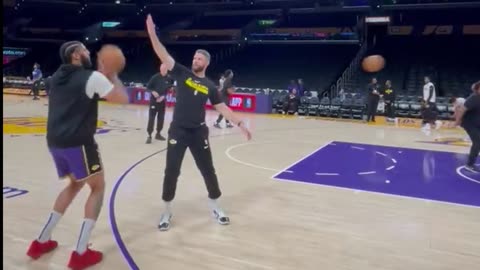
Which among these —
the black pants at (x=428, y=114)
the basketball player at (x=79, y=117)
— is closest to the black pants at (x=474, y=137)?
the basketball player at (x=79, y=117)

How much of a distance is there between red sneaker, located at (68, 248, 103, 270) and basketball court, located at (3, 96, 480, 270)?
66 millimetres

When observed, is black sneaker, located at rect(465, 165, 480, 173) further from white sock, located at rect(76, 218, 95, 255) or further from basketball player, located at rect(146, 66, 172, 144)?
white sock, located at rect(76, 218, 95, 255)

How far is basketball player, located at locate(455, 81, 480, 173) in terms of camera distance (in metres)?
7.75

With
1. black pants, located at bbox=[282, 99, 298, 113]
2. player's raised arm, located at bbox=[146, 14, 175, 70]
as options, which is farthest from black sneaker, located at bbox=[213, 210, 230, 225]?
black pants, located at bbox=[282, 99, 298, 113]

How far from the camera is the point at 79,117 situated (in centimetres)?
348

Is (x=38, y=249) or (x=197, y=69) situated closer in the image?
(x=38, y=249)

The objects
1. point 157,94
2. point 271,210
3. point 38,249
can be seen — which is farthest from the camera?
point 157,94

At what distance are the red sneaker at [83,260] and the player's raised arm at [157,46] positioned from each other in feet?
6.25

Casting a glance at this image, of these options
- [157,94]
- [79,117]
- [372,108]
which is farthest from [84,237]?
[372,108]

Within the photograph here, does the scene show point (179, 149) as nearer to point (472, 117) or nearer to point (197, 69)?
point (197, 69)

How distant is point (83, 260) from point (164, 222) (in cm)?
114

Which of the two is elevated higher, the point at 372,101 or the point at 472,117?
the point at 372,101

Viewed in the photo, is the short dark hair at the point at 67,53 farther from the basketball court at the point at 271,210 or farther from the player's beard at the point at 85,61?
the basketball court at the point at 271,210

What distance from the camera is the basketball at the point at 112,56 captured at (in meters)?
3.37
